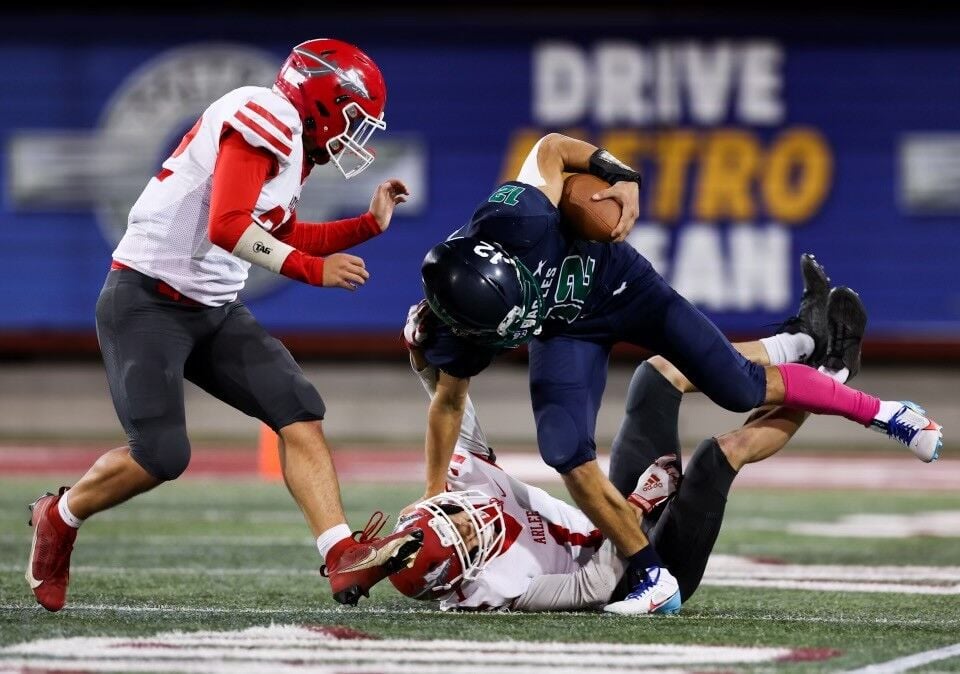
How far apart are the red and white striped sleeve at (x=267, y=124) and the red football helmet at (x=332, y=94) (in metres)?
0.16

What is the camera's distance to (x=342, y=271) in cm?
363

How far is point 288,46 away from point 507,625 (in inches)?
338

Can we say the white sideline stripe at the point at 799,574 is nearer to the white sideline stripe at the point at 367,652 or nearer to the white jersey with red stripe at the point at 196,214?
the white jersey with red stripe at the point at 196,214

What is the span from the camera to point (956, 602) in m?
4.14

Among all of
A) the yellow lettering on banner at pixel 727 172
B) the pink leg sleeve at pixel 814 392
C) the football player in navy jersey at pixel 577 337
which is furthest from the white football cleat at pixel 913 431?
the yellow lettering on banner at pixel 727 172

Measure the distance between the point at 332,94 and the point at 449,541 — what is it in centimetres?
121

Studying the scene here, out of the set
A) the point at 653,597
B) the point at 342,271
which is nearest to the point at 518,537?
the point at 653,597

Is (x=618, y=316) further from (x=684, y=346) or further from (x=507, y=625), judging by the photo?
(x=507, y=625)

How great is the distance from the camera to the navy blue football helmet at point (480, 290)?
3.68m

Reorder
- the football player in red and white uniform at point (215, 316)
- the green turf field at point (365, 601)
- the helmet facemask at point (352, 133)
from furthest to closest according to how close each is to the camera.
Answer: the helmet facemask at point (352, 133) → the football player in red and white uniform at point (215, 316) → the green turf field at point (365, 601)

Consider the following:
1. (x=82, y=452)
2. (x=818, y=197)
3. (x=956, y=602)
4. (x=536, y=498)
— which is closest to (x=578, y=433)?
(x=536, y=498)

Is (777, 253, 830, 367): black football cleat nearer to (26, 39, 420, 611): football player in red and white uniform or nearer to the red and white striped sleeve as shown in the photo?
(26, 39, 420, 611): football player in red and white uniform

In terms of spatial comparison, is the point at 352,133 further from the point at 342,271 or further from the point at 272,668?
the point at 272,668

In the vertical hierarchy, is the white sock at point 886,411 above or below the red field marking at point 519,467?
above
